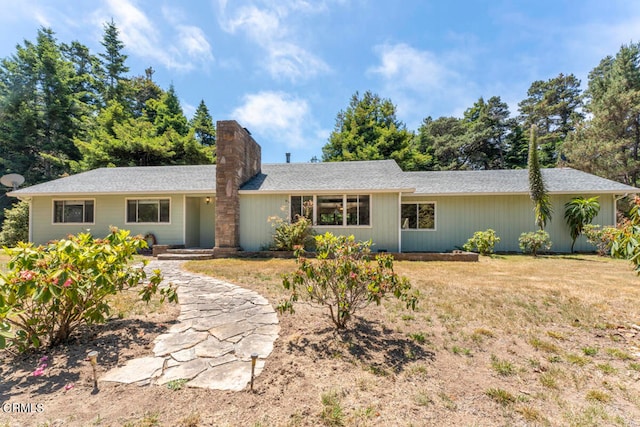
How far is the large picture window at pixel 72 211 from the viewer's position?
38.2 feet

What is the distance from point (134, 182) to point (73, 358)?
11434 mm

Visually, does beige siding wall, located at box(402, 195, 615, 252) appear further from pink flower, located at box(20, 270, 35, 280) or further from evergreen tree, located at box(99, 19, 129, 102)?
evergreen tree, located at box(99, 19, 129, 102)

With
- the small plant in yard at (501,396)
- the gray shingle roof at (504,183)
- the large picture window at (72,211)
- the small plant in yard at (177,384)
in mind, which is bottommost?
the small plant in yard at (501,396)

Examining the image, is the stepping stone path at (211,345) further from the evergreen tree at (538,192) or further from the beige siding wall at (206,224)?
the evergreen tree at (538,192)

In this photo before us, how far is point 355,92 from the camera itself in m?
28.8

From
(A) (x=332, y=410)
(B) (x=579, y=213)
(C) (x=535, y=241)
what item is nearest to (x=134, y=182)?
(A) (x=332, y=410)

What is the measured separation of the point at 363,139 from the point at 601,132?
16.1 meters

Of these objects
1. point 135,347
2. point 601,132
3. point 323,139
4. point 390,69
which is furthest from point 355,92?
point 135,347

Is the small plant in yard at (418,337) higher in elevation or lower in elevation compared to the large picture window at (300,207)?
lower

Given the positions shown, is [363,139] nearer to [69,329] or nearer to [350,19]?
[350,19]

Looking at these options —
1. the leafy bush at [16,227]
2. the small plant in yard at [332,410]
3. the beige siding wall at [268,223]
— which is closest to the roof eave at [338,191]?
the beige siding wall at [268,223]

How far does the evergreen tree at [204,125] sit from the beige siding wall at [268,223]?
2021cm

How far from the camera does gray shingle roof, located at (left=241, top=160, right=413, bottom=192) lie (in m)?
10.3

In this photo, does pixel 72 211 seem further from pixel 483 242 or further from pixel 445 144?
pixel 445 144
